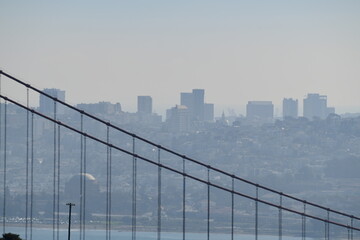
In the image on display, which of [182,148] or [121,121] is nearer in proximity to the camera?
[182,148]

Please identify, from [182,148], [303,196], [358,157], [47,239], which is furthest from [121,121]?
[47,239]

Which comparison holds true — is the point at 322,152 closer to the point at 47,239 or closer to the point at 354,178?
the point at 354,178

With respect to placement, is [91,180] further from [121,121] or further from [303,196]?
[121,121]

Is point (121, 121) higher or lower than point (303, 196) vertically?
higher

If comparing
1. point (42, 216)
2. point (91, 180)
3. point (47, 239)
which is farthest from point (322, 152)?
A: point (47, 239)

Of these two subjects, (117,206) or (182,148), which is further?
(182,148)

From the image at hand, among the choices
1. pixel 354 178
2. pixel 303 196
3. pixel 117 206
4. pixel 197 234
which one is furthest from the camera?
pixel 354 178

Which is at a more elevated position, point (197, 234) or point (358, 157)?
point (358, 157)

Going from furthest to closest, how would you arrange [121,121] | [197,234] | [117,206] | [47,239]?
[121,121] < [117,206] < [197,234] < [47,239]

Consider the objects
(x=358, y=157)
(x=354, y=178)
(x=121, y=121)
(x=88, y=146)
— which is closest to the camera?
(x=354, y=178)
